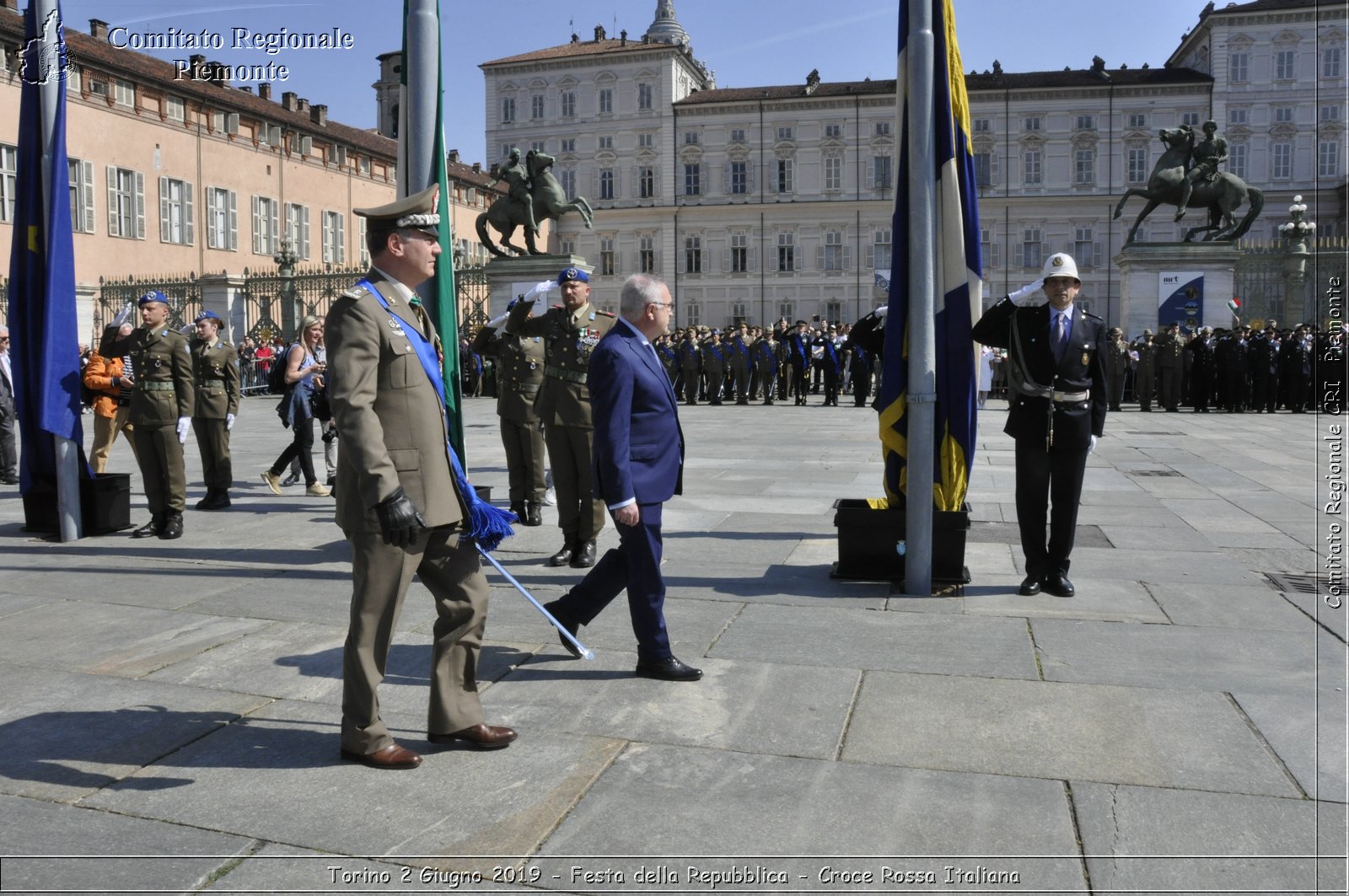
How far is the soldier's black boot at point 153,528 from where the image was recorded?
8281 mm

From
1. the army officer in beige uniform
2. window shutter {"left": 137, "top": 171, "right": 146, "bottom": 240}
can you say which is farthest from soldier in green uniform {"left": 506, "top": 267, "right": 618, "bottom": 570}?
window shutter {"left": 137, "top": 171, "right": 146, "bottom": 240}

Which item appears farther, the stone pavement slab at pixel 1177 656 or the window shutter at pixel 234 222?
the window shutter at pixel 234 222

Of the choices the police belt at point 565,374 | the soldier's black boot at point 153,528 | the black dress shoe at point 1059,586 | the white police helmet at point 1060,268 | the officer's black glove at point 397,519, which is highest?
the white police helmet at point 1060,268

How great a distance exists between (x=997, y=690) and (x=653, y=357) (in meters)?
1.95

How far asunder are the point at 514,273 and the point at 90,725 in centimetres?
2202

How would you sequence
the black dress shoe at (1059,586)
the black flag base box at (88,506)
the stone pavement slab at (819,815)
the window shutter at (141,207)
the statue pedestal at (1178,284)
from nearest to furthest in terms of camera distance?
the stone pavement slab at (819,815)
the black dress shoe at (1059,586)
the black flag base box at (88,506)
the statue pedestal at (1178,284)
the window shutter at (141,207)

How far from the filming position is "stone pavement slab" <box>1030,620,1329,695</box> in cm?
465

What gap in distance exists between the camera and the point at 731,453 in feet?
46.4

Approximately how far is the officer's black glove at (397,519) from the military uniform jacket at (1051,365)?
12.4ft

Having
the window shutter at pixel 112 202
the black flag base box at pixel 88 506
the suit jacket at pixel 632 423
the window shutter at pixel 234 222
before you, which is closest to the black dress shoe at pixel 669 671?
the suit jacket at pixel 632 423

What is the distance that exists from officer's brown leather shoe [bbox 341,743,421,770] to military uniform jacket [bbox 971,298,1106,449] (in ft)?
12.7

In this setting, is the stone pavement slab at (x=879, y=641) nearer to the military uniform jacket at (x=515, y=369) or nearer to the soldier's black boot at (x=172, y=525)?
the military uniform jacket at (x=515, y=369)

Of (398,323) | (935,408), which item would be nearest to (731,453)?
(935,408)

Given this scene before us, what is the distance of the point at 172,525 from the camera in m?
8.27
